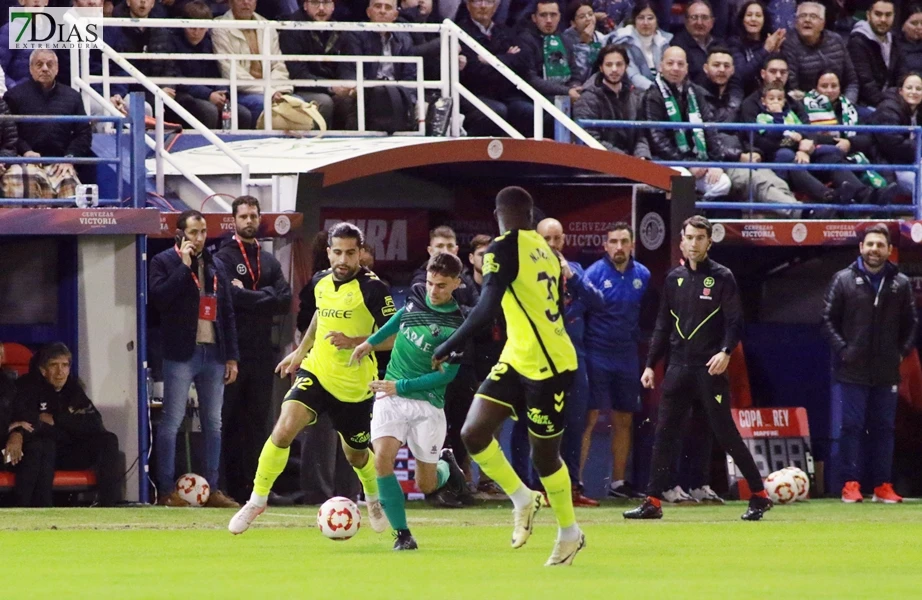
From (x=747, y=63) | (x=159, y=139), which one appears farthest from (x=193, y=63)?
(x=747, y=63)

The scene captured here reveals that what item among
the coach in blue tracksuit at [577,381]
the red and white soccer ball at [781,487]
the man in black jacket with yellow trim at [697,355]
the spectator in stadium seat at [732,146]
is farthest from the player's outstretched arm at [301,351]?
the spectator in stadium seat at [732,146]

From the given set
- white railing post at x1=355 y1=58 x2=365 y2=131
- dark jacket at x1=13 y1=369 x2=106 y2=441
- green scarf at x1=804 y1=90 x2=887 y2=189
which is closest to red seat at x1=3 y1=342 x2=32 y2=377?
dark jacket at x1=13 y1=369 x2=106 y2=441

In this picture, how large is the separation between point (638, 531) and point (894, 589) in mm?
3948

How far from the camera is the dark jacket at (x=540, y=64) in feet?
59.1

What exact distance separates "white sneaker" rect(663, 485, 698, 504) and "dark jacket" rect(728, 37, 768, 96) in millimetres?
5572

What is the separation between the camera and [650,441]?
52.7ft

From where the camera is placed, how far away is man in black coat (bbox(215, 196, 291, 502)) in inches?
556

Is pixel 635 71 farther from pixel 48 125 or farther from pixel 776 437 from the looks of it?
pixel 48 125

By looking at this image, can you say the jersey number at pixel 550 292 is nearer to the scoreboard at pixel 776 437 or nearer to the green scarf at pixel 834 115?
the scoreboard at pixel 776 437

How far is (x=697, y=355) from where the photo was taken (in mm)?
13539

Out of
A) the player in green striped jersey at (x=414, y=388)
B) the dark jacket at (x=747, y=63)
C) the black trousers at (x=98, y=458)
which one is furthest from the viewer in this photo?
the dark jacket at (x=747, y=63)

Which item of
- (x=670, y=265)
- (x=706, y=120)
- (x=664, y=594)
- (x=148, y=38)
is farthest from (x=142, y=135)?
(x=664, y=594)

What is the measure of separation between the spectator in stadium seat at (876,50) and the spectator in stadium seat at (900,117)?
0.66 m

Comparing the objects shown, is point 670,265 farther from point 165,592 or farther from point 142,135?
point 165,592
